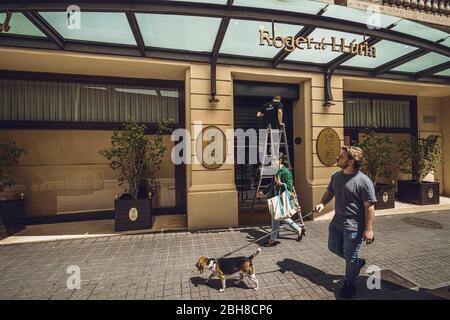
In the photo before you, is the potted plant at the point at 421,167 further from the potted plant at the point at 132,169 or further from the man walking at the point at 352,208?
the potted plant at the point at 132,169

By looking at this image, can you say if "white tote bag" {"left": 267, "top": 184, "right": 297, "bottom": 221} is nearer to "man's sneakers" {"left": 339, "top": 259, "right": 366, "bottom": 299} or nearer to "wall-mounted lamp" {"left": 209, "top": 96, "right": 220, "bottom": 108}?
"man's sneakers" {"left": 339, "top": 259, "right": 366, "bottom": 299}

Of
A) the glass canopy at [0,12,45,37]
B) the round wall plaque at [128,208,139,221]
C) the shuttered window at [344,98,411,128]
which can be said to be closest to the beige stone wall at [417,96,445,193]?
the shuttered window at [344,98,411,128]

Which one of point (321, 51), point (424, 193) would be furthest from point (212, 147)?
point (424, 193)

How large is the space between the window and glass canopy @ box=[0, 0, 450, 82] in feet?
5.10

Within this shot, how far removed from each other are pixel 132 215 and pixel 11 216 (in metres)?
3.25

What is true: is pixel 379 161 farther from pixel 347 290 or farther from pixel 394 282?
pixel 347 290

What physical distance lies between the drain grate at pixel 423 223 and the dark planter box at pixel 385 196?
1047 millimetres

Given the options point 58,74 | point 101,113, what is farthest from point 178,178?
point 58,74

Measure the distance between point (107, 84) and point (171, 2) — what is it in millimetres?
3942

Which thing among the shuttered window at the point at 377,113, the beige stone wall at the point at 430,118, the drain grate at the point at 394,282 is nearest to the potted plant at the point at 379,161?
the shuttered window at the point at 377,113

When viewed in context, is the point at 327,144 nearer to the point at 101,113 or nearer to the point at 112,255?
the point at 112,255

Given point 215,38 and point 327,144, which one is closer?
point 215,38
